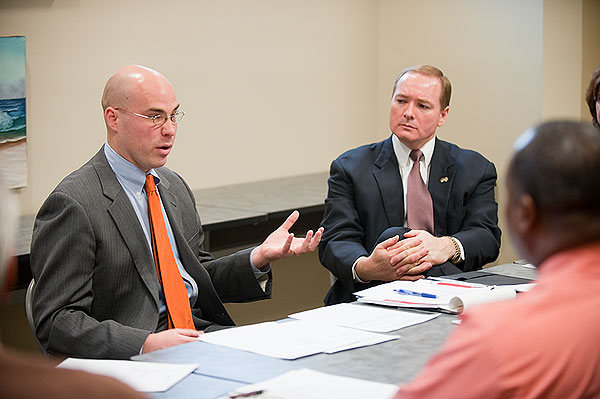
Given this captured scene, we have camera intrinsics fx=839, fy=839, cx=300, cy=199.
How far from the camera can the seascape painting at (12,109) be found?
3818mm

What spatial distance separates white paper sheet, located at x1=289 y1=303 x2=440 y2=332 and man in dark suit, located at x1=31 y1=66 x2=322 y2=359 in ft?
1.02

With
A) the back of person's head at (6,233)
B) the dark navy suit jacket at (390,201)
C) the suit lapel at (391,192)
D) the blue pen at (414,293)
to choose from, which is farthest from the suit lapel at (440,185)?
the back of person's head at (6,233)

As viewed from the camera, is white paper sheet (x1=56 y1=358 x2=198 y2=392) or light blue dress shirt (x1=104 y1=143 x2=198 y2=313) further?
light blue dress shirt (x1=104 y1=143 x2=198 y2=313)

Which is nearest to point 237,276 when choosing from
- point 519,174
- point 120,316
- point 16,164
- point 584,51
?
point 120,316

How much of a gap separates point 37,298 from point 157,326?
1.25 feet

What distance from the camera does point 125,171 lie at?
2779mm

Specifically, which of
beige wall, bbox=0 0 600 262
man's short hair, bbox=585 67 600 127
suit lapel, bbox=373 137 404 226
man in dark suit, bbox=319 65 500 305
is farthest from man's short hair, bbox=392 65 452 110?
beige wall, bbox=0 0 600 262

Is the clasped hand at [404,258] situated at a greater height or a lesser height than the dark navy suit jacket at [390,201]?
lesser

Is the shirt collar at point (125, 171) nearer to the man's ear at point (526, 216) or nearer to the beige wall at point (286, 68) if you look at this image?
the beige wall at point (286, 68)

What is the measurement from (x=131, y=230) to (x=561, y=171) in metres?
1.76

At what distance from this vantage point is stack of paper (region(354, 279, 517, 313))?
246cm

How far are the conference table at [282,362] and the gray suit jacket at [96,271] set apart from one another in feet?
1.20

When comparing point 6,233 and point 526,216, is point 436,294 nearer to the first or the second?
point 526,216

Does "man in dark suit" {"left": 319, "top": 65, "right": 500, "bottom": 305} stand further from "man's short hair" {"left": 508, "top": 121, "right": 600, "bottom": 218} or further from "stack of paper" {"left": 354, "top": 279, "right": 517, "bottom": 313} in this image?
"man's short hair" {"left": 508, "top": 121, "right": 600, "bottom": 218}
